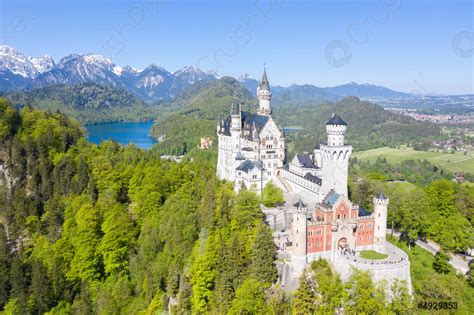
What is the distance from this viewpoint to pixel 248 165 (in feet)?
195

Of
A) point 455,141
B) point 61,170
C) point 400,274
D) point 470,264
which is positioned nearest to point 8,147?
point 61,170

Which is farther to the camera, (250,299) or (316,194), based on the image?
(316,194)

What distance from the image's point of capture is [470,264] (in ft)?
152

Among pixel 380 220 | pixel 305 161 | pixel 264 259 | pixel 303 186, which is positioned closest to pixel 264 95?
pixel 305 161

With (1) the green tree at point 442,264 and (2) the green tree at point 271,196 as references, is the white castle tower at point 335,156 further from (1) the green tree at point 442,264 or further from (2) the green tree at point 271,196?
(1) the green tree at point 442,264

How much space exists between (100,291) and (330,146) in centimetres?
3496

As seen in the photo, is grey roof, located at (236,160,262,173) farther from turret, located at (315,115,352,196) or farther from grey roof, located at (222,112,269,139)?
turret, located at (315,115,352,196)

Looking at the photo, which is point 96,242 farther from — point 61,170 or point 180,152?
point 180,152

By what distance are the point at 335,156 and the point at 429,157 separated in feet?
351

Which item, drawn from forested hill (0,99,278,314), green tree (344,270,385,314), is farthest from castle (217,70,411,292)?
forested hill (0,99,278,314)

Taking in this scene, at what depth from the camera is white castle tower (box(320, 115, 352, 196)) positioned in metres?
46.8

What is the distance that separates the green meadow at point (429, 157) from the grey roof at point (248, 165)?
83278mm

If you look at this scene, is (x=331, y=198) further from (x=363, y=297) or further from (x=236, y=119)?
(x=236, y=119)

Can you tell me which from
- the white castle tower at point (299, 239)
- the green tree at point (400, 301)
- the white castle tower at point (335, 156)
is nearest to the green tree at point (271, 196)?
the white castle tower at point (335, 156)
